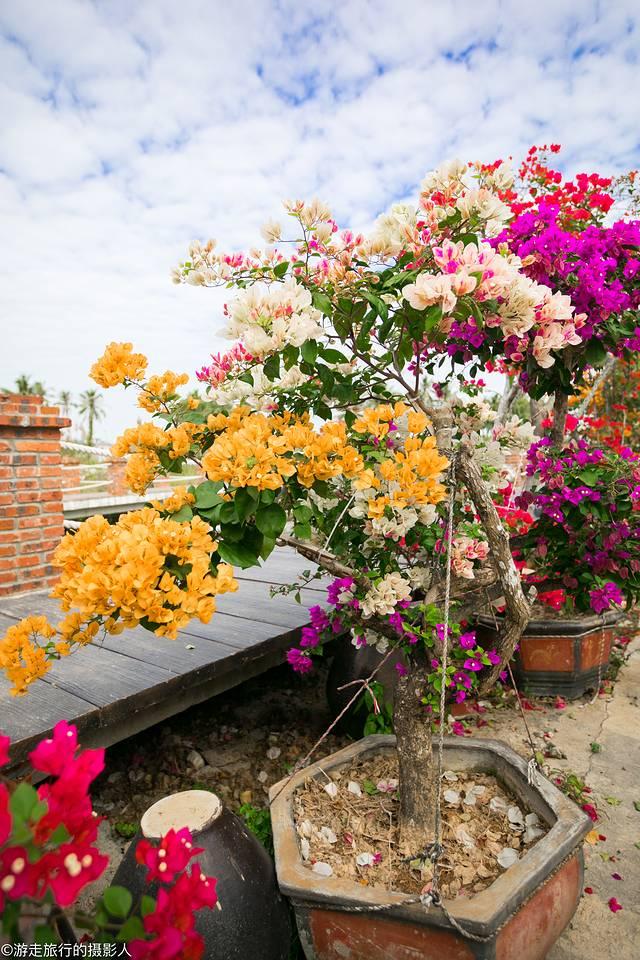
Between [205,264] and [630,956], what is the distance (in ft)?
7.95

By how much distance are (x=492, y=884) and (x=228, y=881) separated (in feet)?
2.11

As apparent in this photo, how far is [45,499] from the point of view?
3.31 meters

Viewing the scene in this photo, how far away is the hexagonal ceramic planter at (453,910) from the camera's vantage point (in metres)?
1.22

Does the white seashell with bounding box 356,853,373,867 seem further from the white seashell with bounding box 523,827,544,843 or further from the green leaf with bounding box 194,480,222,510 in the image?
the green leaf with bounding box 194,480,222,510

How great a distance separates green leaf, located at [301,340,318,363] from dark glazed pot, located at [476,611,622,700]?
230 cm

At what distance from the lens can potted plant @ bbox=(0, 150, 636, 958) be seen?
109 centimetres

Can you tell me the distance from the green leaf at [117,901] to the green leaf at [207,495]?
0.66 m

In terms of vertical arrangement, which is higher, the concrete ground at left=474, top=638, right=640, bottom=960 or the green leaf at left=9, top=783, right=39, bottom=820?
the green leaf at left=9, top=783, right=39, bottom=820

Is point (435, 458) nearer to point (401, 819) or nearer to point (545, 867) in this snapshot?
point (545, 867)

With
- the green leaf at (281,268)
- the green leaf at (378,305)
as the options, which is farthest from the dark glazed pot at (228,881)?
the green leaf at (281,268)

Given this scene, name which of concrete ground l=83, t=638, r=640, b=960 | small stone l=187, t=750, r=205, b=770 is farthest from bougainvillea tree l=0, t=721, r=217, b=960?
small stone l=187, t=750, r=205, b=770

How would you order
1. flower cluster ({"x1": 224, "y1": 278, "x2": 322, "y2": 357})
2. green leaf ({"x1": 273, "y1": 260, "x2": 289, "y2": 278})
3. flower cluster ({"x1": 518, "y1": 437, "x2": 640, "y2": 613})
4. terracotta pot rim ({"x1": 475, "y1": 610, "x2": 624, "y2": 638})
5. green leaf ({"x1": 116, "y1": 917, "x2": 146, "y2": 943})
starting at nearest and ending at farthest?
green leaf ({"x1": 116, "y1": 917, "x2": 146, "y2": 943})
flower cluster ({"x1": 224, "y1": 278, "x2": 322, "y2": 357})
green leaf ({"x1": 273, "y1": 260, "x2": 289, "y2": 278})
flower cluster ({"x1": 518, "y1": 437, "x2": 640, "y2": 613})
terracotta pot rim ({"x1": 475, "y1": 610, "x2": 624, "y2": 638})

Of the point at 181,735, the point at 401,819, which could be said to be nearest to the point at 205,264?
the point at 401,819

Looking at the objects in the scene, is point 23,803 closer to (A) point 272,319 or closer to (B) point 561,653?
(A) point 272,319
